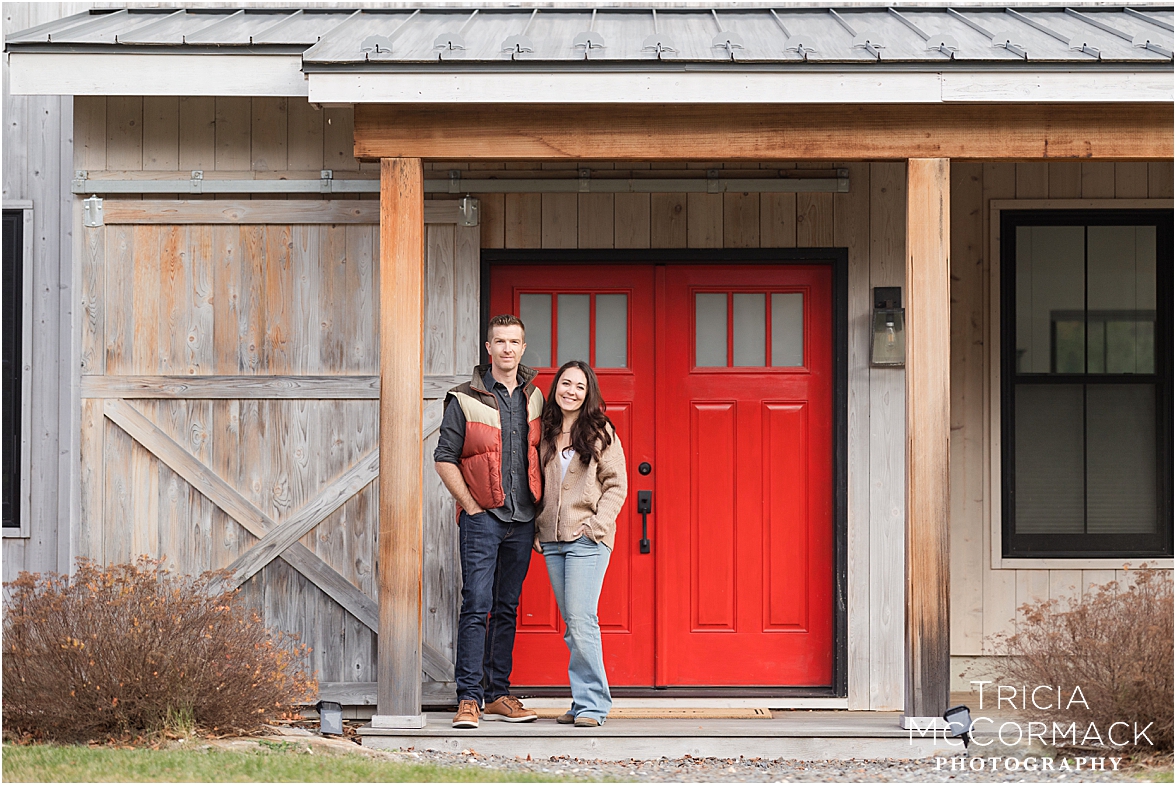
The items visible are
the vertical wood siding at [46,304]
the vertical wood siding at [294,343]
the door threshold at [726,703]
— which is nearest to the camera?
the door threshold at [726,703]

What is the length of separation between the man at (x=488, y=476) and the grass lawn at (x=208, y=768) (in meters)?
0.64

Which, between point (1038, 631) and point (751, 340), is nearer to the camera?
point (1038, 631)

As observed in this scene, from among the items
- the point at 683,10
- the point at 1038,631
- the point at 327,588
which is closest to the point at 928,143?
the point at 683,10

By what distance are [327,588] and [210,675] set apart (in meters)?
1.22

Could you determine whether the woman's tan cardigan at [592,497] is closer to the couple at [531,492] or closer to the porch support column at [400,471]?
the couple at [531,492]

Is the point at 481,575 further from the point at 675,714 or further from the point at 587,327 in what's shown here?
the point at 587,327

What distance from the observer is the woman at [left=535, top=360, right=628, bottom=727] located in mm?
5324

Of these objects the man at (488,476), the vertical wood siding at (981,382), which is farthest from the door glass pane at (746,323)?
the man at (488,476)

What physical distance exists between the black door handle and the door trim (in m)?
0.90

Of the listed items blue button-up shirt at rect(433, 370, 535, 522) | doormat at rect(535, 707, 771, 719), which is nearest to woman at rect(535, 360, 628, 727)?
blue button-up shirt at rect(433, 370, 535, 522)

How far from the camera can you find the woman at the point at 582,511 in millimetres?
5324

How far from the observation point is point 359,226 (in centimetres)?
628

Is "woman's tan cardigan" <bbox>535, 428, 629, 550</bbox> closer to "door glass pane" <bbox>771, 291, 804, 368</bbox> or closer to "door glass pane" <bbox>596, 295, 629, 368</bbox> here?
"door glass pane" <bbox>596, 295, 629, 368</bbox>

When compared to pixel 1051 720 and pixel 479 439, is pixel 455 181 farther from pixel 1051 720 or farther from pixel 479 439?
pixel 1051 720
